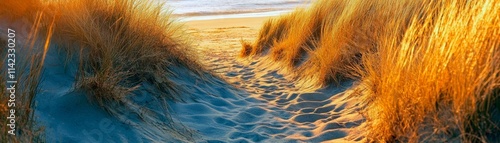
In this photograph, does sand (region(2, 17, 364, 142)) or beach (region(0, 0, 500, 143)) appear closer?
beach (region(0, 0, 500, 143))

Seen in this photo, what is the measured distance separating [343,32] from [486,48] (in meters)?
2.53

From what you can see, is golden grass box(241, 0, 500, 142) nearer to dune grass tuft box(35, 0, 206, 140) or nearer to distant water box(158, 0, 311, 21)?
dune grass tuft box(35, 0, 206, 140)

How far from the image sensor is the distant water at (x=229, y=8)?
17064mm

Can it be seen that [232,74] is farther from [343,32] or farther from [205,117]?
[205,117]

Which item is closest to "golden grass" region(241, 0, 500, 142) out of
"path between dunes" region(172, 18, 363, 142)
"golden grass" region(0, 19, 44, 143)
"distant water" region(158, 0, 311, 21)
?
"path between dunes" region(172, 18, 363, 142)

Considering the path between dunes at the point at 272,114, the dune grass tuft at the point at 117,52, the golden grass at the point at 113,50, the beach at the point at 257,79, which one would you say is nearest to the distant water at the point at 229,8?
the beach at the point at 257,79

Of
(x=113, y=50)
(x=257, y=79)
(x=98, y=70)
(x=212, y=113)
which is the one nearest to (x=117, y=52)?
(x=113, y=50)

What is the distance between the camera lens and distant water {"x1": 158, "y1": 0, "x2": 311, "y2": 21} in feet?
56.0

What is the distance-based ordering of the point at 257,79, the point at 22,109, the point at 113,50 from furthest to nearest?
1. the point at 257,79
2. the point at 113,50
3. the point at 22,109

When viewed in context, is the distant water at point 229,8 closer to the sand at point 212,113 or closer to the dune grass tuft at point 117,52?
the sand at point 212,113

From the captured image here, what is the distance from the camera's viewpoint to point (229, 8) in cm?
1878

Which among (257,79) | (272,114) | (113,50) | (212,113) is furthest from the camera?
(257,79)

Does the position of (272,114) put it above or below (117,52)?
below

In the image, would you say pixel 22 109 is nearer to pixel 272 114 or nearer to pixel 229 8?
pixel 272 114
